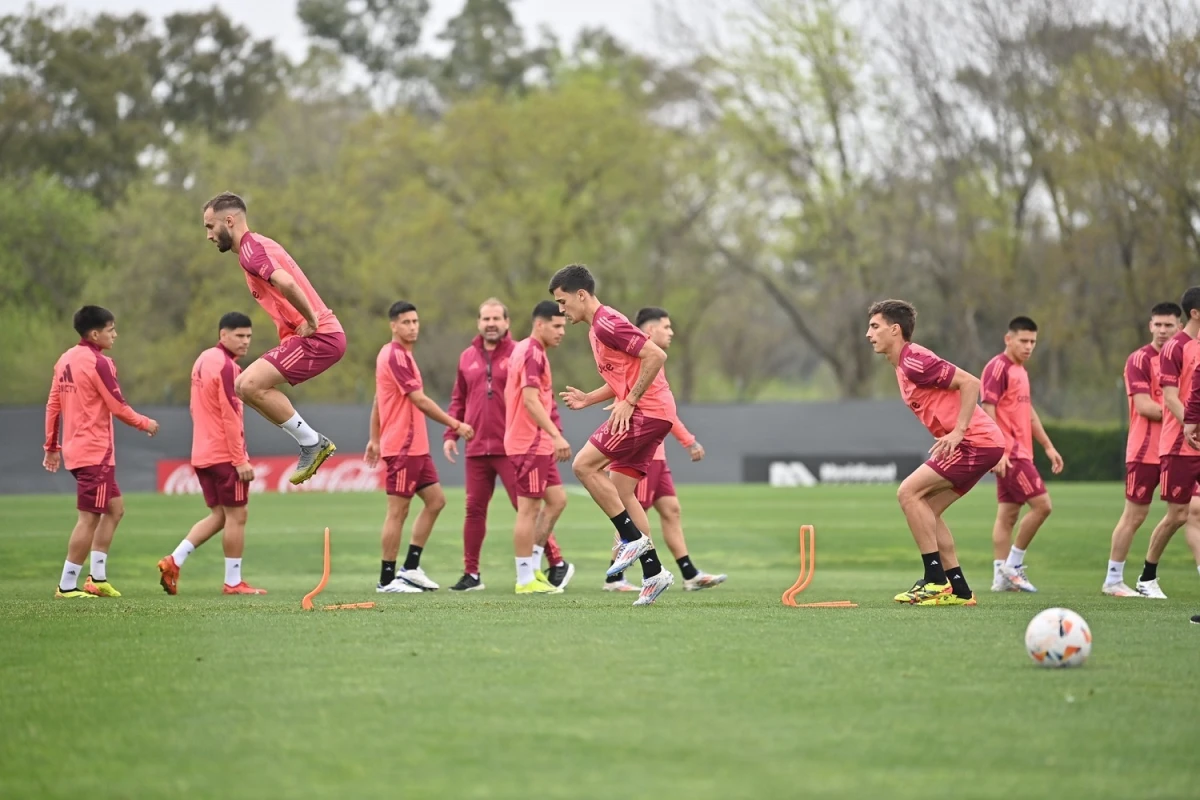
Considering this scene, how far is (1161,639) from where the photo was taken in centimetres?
846

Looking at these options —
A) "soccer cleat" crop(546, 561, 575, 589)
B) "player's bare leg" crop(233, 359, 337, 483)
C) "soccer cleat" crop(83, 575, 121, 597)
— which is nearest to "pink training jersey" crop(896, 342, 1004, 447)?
"soccer cleat" crop(546, 561, 575, 589)

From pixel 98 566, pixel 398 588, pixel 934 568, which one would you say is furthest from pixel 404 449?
pixel 934 568

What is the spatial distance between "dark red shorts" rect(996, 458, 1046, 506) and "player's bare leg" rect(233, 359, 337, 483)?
19.6 ft

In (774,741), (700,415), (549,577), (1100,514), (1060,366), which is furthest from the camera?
(1060,366)

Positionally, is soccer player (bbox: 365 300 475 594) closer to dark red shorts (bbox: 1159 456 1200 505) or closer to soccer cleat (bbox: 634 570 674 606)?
soccer cleat (bbox: 634 570 674 606)

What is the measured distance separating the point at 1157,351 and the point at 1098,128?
30.9m

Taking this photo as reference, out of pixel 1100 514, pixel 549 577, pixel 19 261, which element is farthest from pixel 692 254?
pixel 549 577

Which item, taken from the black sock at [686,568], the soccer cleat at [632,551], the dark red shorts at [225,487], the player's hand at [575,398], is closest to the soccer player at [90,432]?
the dark red shorts at [225,487]

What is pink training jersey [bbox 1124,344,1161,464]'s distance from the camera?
12070 mm

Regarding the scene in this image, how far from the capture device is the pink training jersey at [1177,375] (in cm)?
1105

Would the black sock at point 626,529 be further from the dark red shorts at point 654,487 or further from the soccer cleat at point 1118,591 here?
the soccer cleat at point 1118,591

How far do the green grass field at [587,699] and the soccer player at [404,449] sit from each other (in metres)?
1.25

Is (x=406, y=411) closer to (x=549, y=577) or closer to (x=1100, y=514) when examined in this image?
(x=549, y=577)

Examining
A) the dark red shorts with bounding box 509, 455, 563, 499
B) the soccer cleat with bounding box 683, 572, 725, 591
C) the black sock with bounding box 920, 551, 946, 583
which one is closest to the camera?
the black sock with bounding box 920, 551, 946, 583
